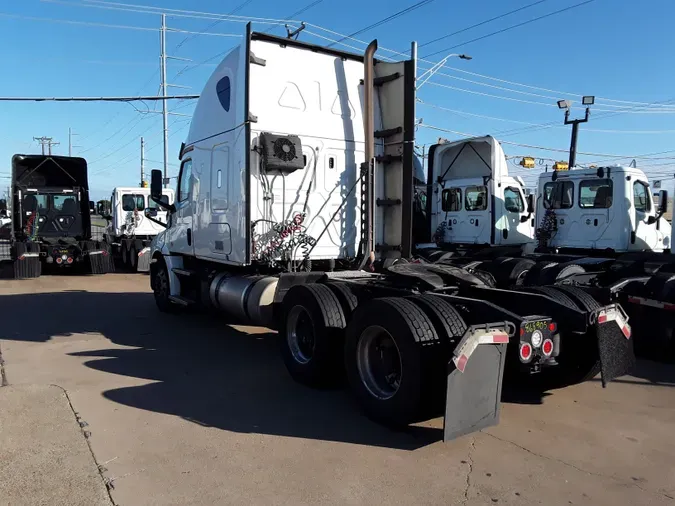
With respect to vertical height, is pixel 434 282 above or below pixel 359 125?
below

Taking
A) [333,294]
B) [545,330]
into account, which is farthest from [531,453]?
[333,294]

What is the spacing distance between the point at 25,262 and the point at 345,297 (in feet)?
45.0

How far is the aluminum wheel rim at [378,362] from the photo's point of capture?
4.75m

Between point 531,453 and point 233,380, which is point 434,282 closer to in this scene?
point 531,453

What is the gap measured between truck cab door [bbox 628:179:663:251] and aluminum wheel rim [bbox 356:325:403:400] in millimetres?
7694

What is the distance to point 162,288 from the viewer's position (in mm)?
10328

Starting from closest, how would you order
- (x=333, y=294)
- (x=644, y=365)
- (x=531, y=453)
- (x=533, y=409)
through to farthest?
(x=531, y=453) < (x=533, y=409) < (x=333, y=294) < (x=644, y=365)

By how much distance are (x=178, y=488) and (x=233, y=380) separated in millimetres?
2410

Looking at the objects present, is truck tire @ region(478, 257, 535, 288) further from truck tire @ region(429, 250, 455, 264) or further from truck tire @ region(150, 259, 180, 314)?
truck tire @ region(150, 259, 180, 314)

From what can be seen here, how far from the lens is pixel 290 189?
7297mm

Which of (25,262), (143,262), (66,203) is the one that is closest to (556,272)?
(143,262)

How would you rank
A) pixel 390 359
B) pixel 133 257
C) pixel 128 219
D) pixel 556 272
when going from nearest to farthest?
pixel 390 359 < pixel 556 272 < pixel 133 257 < pixel 128 219

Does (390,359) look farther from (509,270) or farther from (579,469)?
(509,270)

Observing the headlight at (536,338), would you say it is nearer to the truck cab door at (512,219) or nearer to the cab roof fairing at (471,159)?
the truck cab door at (512,219)
